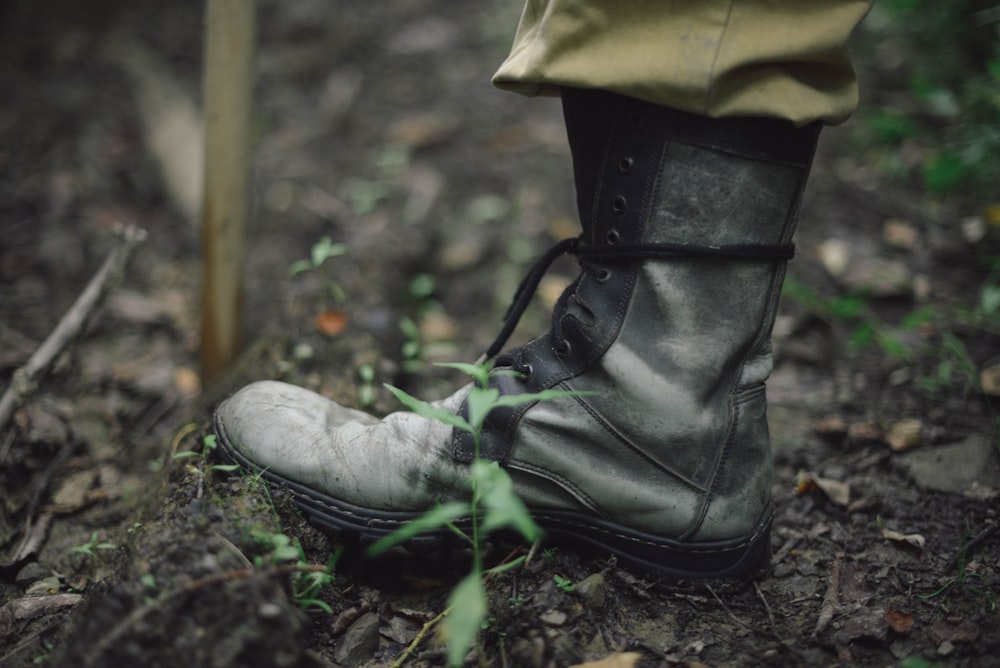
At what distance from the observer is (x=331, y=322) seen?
1957 mm

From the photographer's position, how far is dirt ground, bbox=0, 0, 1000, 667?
3.76 feet

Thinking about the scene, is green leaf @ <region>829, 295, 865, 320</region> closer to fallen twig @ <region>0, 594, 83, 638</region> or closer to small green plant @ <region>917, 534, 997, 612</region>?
small green plant @ <region>917, 534, 997, 612</region>

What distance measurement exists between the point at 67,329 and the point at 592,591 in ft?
4.34

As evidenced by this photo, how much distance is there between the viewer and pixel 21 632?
1196mm

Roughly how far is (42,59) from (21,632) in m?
3.17

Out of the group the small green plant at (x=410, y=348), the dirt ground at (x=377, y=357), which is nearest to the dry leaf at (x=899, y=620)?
the dirt ground at (x=377, y=357)

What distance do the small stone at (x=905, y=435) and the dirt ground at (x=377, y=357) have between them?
11mm

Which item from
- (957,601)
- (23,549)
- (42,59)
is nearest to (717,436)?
(957,601)

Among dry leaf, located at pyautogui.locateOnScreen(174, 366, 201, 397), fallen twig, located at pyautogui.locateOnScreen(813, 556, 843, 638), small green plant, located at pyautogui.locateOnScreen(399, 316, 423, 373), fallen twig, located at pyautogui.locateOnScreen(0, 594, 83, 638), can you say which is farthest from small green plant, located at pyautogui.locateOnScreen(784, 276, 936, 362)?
fallen twig, located at pyautogui.locateOnScreen(0, 594, 83, 638)

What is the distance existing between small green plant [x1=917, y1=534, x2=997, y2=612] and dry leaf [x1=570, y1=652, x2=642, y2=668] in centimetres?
55

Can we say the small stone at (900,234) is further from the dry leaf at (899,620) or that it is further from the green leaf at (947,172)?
the dry leaf at (899,620)

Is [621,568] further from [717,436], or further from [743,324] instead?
[743,324]

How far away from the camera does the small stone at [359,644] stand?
46.1 inches

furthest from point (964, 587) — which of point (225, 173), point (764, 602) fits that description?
point (225, 173)
